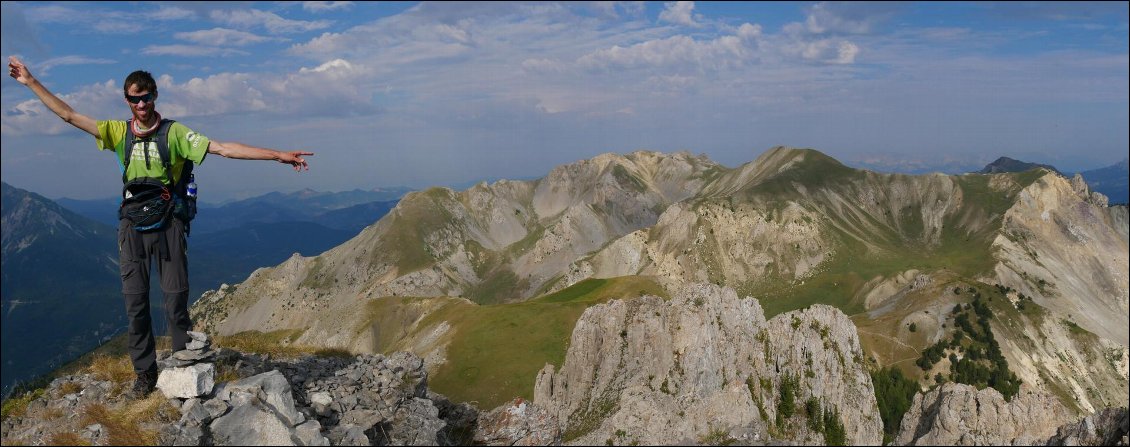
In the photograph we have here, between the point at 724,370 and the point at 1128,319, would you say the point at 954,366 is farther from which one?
the point at 1128,319

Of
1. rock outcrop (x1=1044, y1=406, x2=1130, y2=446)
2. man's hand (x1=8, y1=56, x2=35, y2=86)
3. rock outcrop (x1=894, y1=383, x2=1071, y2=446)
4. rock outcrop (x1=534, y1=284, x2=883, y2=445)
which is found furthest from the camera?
rock outcrop (x1=534, y1=284, x2=883, y2=445)

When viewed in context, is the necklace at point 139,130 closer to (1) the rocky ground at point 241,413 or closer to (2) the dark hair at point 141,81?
(2) the dark hair at point 141,81

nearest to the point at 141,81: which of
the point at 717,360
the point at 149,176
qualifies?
the point at 149,176

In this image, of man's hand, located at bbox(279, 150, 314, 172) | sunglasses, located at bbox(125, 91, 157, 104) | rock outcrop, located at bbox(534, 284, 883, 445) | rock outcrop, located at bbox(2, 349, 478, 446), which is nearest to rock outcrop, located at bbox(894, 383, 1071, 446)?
rock outcrop, located at bbox(534, 284, 883, 445)

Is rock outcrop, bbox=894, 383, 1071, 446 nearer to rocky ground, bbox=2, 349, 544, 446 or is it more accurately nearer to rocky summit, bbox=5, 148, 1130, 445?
rocky summit, bbox=5, 148, 1130, 445

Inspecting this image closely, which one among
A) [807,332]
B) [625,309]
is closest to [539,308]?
[625,309]

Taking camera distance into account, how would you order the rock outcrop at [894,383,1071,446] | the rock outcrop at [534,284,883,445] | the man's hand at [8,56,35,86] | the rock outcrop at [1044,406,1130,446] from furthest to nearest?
the rock outcrop at [534,284,883,445], the rock outcrop at [894,383,1071,446], the rock outcrop at [1044,406,1130,446], the man's hand at [8,56,35,86]

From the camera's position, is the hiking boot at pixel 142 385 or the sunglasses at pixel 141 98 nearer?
the sunglasses at pixel 141 98

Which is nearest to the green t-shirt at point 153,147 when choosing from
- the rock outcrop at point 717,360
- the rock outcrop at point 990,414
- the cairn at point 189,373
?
the cairn at point 189,373
